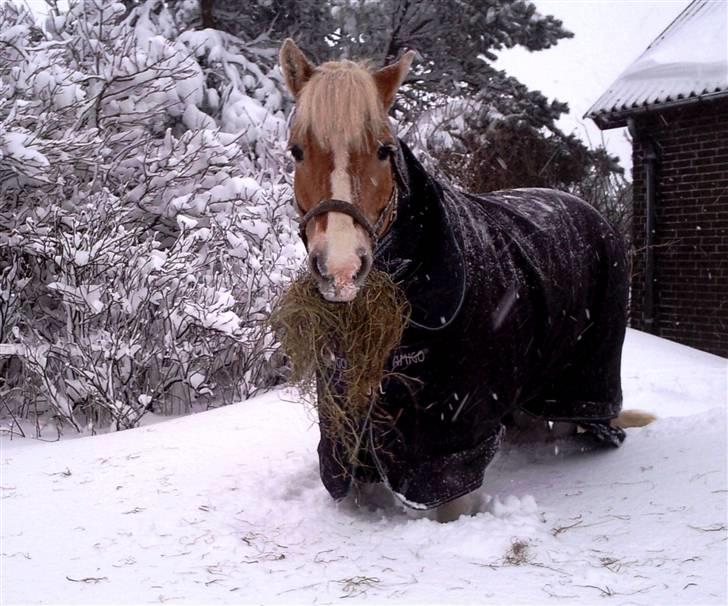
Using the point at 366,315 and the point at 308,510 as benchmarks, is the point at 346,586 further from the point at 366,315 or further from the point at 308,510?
the point at 366,315

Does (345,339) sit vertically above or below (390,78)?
below

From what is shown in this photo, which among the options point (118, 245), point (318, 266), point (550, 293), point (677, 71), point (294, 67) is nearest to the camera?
point (318, 266)

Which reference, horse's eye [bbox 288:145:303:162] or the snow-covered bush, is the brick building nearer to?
the snow-covered bush

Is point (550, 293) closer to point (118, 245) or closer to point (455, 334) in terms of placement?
point (455, 334)

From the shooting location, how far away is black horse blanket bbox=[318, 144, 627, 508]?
293cm

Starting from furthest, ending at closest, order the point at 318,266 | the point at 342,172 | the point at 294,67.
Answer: the point at 294,67 < the point at 342,172 < the point at 318,266

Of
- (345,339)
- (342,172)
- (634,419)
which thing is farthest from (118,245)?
(634,419)

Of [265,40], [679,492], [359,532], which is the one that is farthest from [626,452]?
[265,40]

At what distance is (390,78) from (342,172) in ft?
2.07

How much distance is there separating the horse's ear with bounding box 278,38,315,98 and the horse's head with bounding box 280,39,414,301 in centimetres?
1

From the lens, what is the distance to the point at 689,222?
846cm

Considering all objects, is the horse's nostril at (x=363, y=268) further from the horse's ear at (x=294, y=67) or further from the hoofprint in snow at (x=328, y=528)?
the hoofprint in snow at (x=328, y=528)

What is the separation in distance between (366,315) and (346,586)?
1010 mm

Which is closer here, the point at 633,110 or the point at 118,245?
the point at 118,245
